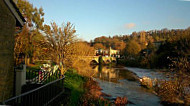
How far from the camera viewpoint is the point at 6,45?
6.96m

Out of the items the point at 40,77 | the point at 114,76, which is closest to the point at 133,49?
the point at 114,76

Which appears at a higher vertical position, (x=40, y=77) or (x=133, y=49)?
(x=133, y=49)

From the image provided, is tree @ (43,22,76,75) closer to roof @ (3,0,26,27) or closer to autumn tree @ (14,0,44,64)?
roof @ (3,0,26,27)

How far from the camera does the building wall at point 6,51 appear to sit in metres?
6.62

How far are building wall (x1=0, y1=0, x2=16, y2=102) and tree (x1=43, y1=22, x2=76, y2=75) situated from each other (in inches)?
222

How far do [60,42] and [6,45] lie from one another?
6555mm

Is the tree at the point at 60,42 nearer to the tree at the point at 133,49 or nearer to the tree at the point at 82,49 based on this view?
the tree at the point at 82,49

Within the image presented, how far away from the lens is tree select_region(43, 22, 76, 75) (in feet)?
43.2

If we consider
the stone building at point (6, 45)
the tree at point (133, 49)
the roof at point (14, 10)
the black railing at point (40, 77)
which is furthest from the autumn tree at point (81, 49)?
the tree at point (133, 49)

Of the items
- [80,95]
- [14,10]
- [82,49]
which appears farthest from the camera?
[82,49]

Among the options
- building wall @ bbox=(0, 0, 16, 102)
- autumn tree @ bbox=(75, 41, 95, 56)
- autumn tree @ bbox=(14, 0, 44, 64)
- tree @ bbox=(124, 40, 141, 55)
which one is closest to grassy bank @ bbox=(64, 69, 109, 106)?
building wall @ bbox=(0, 0, 16, 102)

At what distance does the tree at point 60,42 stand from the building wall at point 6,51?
5628 millimetres

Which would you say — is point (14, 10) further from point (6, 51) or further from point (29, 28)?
point (29, 28)

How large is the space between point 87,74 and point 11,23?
49.0 ft
